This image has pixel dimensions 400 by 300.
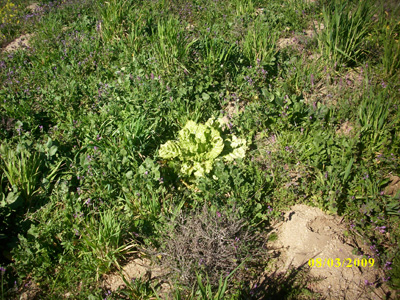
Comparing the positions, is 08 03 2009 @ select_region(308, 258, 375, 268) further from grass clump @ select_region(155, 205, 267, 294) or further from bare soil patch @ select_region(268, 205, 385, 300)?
grass clump @ select_region(155, 205, 267, 294)

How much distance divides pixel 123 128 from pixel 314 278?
2492mm

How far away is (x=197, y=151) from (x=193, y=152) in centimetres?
5

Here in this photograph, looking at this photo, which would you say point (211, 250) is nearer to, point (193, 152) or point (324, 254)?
point (324, 254)

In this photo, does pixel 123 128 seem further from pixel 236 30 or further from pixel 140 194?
pixel 236 30

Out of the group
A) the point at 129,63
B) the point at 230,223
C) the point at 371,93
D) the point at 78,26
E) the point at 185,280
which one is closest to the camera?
the point at 185,280

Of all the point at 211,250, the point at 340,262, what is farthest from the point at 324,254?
the point at 211,250

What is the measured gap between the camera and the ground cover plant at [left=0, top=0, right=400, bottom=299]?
2.64 m

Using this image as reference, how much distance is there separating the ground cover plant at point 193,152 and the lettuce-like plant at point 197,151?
0.05 feet

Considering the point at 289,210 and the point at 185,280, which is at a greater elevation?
the point at 185,280

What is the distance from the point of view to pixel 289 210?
3.10m

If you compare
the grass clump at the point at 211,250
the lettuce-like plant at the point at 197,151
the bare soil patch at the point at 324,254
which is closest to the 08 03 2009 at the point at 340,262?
the bare soil patch at the point at 324,254

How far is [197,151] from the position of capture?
335 cm

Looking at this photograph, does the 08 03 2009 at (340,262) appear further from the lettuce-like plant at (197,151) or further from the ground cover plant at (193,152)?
the lettuce-like plant at (197,151)

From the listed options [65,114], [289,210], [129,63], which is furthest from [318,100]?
[65,114]
